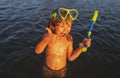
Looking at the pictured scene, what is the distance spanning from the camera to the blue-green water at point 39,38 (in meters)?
7.40

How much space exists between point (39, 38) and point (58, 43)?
3.80 metres

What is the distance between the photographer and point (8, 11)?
12.6 m

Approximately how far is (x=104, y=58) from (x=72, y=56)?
9.48 ft

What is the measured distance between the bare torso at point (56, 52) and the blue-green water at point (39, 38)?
119cm

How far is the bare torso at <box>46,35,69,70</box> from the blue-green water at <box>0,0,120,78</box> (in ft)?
3.90

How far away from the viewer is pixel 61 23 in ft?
17.5

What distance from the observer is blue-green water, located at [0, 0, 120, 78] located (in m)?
7.40

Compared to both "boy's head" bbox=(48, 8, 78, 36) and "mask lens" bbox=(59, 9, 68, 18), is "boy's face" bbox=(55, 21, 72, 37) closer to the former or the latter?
"boy's head" bbox=(48, 8, 78, 36)

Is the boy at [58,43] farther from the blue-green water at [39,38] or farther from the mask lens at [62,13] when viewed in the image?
the blue-green water at [39,38]

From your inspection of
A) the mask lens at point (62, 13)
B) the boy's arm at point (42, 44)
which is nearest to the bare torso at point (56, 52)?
the boy's arm at point (42, 44)

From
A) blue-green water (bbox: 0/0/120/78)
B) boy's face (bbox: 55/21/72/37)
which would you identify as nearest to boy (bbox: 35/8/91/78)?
boy's face (bbox: 55/21/72/37)

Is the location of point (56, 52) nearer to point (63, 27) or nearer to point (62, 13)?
point (63, 27)

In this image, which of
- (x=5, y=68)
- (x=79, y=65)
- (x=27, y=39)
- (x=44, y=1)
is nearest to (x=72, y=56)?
(x=79, y=65)

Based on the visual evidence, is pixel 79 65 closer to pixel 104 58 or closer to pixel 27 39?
pixel 104 58
